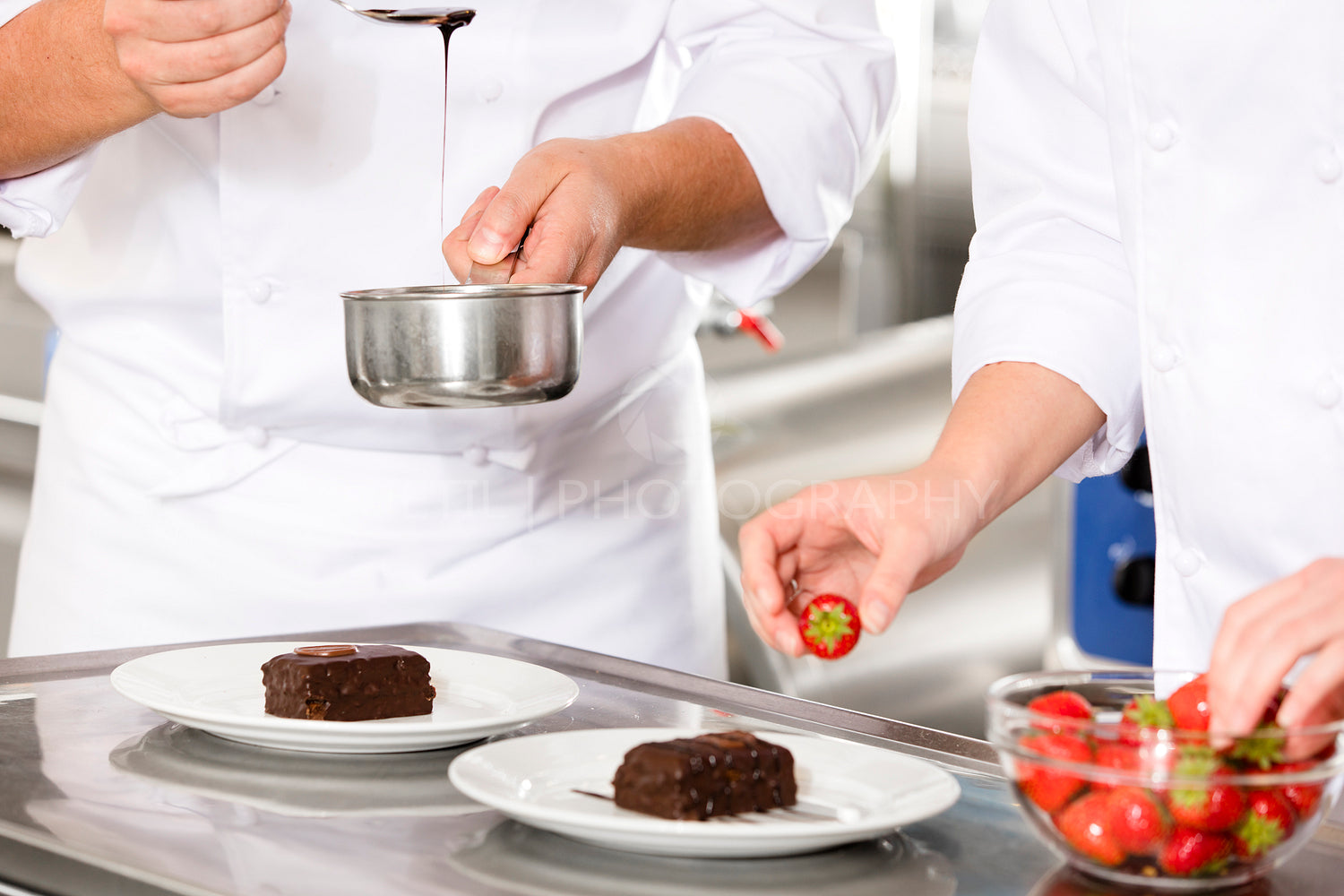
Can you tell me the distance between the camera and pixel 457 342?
1.05 m

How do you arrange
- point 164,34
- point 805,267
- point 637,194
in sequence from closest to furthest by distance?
point 164,34 → point 637,194 → point 805,267

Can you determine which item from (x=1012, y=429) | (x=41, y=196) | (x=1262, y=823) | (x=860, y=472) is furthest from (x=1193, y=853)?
(x=860, y=472)

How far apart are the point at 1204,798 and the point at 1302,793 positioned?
0.21 feet

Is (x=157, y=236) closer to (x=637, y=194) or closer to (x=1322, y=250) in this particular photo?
(x=637, y=194)

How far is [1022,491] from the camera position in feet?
3.78

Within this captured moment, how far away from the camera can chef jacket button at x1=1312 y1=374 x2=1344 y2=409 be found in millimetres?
1065

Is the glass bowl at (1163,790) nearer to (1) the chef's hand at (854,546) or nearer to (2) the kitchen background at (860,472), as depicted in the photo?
(1) the chef's hand at (854,546)

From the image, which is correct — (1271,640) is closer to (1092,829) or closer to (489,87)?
(1092,829)

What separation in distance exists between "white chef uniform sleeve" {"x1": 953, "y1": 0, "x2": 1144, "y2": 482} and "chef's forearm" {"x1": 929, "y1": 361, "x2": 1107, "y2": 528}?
0.01 metres

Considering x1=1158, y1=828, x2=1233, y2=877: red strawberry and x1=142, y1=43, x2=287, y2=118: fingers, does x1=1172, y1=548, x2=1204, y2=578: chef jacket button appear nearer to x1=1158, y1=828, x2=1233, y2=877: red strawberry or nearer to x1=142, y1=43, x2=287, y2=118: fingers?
x1=1158, y1=828, x2=1233, y2=877: red strawberry

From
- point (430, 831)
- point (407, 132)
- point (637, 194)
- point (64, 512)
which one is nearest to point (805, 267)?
point (637, 194)

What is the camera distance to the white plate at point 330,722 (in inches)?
39.3

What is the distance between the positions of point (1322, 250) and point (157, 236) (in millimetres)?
1151

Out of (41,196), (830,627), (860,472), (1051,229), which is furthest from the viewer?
(860,472)
